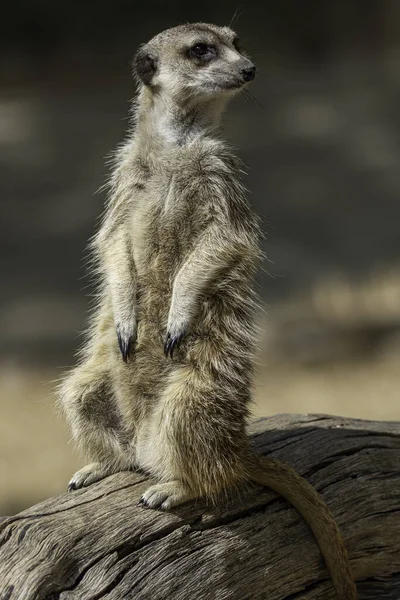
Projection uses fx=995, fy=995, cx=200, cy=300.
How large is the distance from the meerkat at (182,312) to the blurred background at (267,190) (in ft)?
7.37

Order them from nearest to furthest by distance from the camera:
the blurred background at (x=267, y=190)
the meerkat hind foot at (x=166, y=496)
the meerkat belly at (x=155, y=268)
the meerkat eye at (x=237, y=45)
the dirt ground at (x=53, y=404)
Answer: the meerkat hind foot at (x=166, y=496)
the meerkat belly at (x=155, y=268)
the meerkat eye at (x=237, y=45)
the dirt ground at (x=53, y=404)
the blurred background at (x=267, y=190)

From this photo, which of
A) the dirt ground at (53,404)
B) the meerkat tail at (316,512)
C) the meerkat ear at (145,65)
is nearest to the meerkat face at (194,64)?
the meerkat ear at (145,65)

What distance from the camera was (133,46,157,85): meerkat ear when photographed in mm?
2846

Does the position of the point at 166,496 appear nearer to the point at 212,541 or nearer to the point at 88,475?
the point at 212,541

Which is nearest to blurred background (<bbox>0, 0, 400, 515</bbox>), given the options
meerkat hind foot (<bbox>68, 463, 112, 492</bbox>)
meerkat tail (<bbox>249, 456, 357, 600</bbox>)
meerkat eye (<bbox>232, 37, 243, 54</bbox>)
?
meerkat hind foot (<bbox>68, 463, 112, 492</bbox>)

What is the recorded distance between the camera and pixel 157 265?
2.77 metres

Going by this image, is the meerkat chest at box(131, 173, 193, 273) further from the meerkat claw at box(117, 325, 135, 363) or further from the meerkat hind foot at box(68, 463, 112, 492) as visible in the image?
the meerkat hind foot at box(68, 463, 112, 492)

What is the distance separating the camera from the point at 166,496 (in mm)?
2604

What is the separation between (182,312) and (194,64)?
2.30ft

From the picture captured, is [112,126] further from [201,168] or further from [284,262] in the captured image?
[201,168]

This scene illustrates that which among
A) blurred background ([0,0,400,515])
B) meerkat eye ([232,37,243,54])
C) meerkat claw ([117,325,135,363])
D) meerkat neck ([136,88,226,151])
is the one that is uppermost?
blurred background ([0,0,400,515])

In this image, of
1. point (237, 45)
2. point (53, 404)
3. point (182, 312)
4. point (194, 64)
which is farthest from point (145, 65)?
point (53, 404)

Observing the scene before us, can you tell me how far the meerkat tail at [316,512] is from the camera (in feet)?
8.73

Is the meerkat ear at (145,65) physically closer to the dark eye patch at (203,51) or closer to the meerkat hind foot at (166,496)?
the dark eye patch at (203,51)
